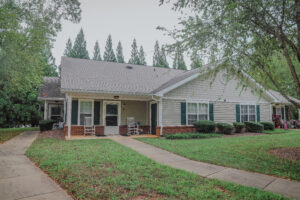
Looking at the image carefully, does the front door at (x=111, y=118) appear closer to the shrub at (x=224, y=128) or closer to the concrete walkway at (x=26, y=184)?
the shrub at (x=224, y=128)

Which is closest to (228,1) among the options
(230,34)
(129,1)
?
(230,34)

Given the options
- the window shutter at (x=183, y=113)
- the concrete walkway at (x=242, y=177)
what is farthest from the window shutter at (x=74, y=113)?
the concrete walkway at (x=242, y=177)

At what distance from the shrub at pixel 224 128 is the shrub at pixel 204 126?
49 cm

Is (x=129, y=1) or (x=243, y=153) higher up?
(x=129, y=1)

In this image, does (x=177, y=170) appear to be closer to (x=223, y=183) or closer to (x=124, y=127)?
(x=223, y=183)

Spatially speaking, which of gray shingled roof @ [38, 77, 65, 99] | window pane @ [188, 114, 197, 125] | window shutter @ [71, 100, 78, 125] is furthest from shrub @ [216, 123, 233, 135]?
gray shingled roof @ [38, 77, 65, 99]

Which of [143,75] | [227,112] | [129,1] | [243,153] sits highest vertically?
[129,1]

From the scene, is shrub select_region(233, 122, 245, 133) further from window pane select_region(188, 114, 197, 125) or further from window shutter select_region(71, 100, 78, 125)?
window shutter select_region(71, 100, 78, 125)

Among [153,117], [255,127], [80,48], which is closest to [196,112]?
[153,117]

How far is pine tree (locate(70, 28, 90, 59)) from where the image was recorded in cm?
3485

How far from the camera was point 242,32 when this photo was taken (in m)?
5.57

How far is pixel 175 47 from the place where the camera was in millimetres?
5660

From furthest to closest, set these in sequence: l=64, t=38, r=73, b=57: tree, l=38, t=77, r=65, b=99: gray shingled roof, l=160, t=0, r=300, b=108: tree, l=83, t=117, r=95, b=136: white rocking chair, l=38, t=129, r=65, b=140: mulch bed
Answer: l=64, t=38, r=73, b=57: tree
l=38, t=77, r=65, b=99: gray shingled roof
l=83, t=117, r=95, b=136: white rocking chair
l=38, t=129, r=65, b=140: mulch bed
l=160, t=0, r=300, b=108: tree

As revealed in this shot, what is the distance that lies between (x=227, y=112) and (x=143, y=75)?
6.71 metres
